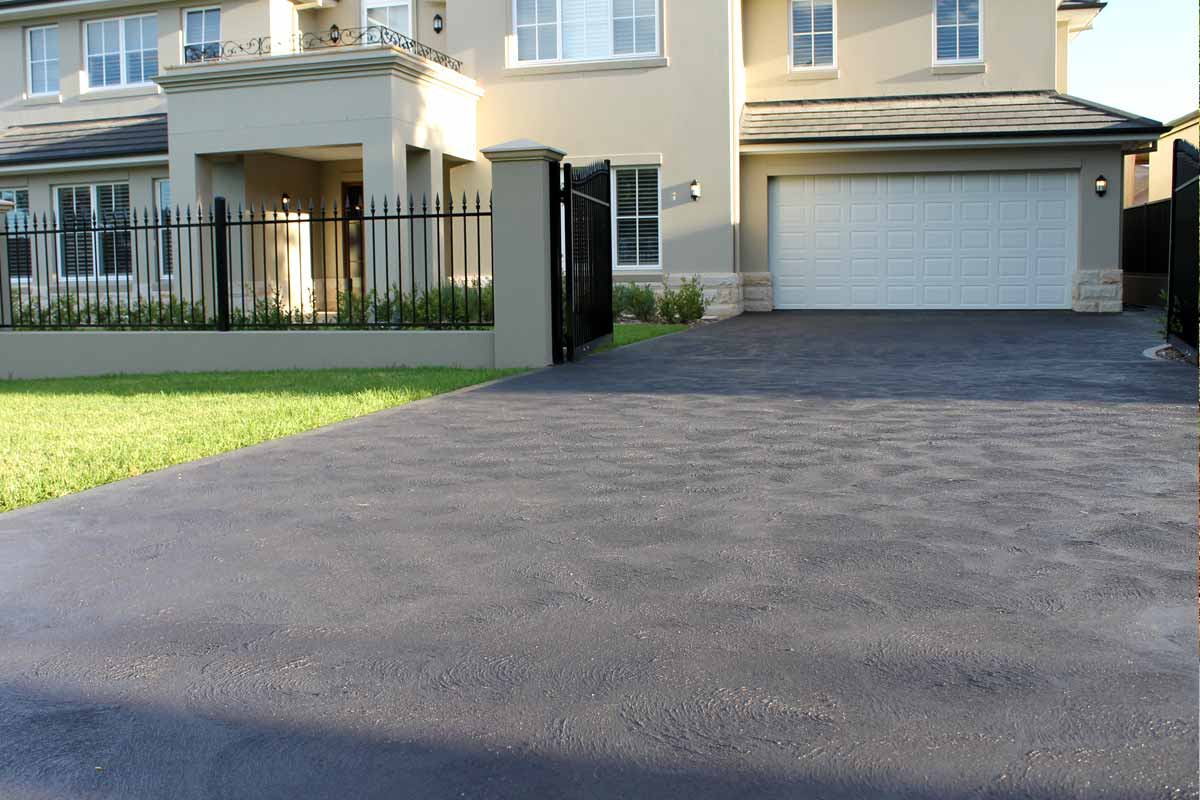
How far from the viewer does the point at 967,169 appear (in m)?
22.5

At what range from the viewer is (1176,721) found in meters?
3.15

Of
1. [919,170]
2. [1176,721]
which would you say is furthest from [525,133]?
[1176,721]

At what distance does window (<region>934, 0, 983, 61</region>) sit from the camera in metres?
23.3

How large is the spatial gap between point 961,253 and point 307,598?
20.5 m

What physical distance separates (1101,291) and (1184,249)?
9.61 metres

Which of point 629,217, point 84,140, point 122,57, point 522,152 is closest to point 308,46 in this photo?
point 122,57

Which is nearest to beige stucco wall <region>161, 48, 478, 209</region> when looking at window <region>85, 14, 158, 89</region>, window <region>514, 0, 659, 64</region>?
window <region>514, 0, 659, 64</region>

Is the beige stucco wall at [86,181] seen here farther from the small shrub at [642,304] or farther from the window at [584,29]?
the small shrub at [642,304]

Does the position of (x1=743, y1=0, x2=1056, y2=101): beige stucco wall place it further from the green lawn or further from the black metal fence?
the green lawn

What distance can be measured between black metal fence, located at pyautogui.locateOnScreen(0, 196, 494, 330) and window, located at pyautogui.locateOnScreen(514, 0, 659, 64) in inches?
132

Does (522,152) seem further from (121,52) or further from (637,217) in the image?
(121,52)

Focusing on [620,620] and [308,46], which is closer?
[620,620]

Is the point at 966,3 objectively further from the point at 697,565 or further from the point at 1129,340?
the point at 697,565

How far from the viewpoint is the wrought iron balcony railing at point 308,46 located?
72.1ft
